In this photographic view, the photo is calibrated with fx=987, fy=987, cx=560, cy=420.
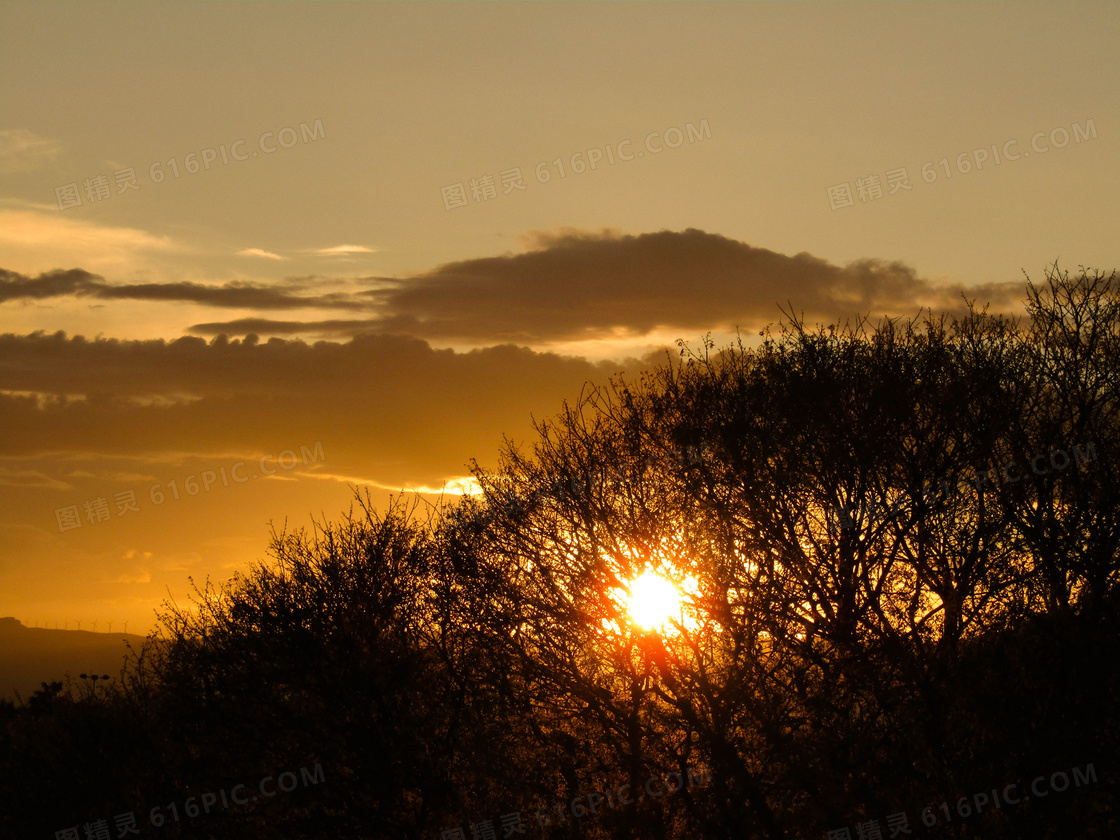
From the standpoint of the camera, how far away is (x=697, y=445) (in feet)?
94.7

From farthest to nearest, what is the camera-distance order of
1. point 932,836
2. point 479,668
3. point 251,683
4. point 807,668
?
point 251,683
point 479,668
point 807,668
point 932,836

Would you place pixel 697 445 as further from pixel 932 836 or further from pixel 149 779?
pixel 149 779

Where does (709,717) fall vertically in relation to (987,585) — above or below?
below

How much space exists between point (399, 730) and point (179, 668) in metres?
13.1

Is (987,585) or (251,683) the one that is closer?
(987,585)

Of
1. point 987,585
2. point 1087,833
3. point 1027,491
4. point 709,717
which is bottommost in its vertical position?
point 1087,833

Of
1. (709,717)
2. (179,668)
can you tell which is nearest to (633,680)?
(709,717)

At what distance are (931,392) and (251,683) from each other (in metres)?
23.8

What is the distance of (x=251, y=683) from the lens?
3328cm

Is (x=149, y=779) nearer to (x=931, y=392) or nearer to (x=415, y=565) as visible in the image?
(x=415, y=565)

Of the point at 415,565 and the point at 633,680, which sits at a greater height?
the point at 415,565

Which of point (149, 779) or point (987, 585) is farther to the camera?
point (149, 779)

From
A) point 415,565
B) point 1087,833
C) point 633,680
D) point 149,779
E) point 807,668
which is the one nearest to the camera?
point 1087,833

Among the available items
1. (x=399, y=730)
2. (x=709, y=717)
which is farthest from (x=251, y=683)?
(x=709, y=717)
